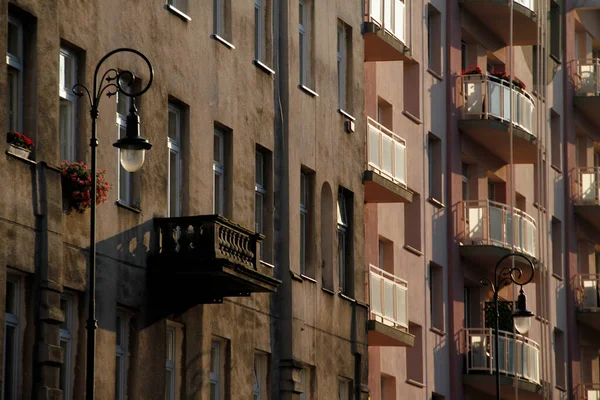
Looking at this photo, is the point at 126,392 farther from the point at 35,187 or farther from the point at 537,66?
the point at 537,66

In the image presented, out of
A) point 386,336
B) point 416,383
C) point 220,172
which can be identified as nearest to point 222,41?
point 220,172

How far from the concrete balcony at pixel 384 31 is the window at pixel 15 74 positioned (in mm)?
15315

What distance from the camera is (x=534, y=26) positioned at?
49875 millimetres

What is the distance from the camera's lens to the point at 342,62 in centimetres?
3944

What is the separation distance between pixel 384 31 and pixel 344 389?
8.07 m

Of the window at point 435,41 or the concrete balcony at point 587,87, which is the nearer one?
the window at point 435,41

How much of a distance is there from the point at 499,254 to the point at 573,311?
376 inches

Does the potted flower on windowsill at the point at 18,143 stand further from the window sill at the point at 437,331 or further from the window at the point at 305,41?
the window sill at the point at 437,331

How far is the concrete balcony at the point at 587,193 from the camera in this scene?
5622 cm

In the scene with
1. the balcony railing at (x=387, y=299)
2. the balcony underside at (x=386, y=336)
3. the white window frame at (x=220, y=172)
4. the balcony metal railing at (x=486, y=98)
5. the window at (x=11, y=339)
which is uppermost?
the balcony metal railing at (x=486, y=98)

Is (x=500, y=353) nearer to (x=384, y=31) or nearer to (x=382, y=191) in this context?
(x=382, y=191)

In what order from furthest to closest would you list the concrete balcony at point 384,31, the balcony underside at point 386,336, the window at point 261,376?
the concrete balcony at point 384,31, the balcony underside at point 386,336, the window at point 261,376

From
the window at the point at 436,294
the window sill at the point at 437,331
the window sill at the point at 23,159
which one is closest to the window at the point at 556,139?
the window at the point at 436,294

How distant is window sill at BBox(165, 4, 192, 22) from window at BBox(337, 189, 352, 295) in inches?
334
